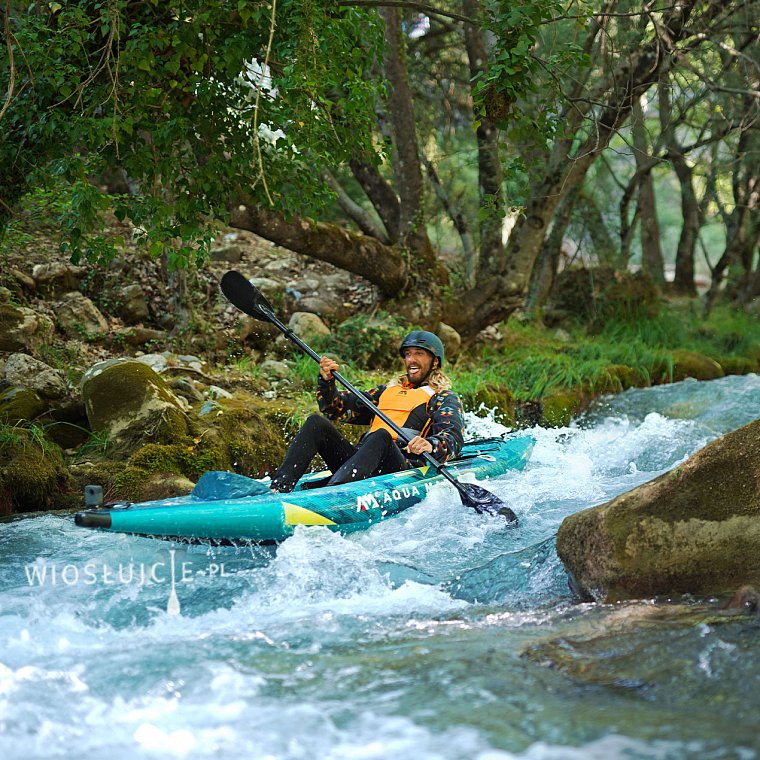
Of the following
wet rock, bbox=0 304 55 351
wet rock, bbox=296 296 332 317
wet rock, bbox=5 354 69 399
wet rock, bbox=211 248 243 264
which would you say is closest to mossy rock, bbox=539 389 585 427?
wet rock, bbox=296 296 332 317

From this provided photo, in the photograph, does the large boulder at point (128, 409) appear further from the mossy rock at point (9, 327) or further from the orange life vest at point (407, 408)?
the orange life vest at point (407, 408)

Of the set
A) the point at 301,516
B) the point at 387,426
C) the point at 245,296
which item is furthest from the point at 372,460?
the point at 245,296

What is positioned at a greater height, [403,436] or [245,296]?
[245,296]

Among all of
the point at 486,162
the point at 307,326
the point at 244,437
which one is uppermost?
the point at 486,162

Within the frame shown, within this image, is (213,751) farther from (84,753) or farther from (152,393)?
(152,393)

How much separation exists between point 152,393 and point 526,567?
115 inches

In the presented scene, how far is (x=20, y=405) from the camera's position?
552cm

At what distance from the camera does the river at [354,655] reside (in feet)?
7.55

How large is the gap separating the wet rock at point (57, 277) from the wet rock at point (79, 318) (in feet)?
0.80

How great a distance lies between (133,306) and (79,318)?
0.66 meters

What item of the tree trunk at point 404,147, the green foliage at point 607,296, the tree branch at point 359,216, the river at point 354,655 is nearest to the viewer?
the river at point 354,655

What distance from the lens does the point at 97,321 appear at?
24.0 feet

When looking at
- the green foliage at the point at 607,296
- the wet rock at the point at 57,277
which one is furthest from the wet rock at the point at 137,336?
the green foliage at the point at 607,296

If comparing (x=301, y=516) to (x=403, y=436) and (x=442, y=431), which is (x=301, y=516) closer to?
(x=403, y=436)
